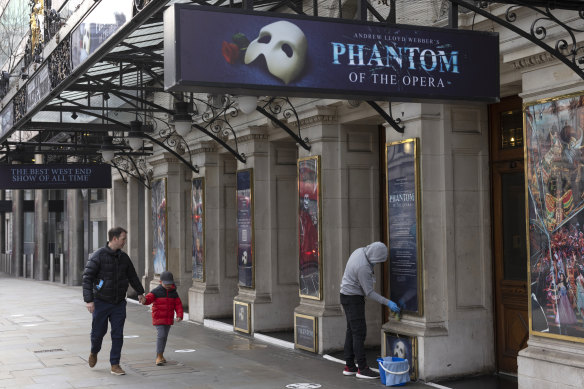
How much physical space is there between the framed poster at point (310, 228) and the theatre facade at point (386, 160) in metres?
0.04

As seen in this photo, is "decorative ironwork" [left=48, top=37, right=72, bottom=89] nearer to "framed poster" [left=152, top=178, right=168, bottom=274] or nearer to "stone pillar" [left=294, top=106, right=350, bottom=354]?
"stone pillar" [left=294, top=106, right=350, bottom=354]

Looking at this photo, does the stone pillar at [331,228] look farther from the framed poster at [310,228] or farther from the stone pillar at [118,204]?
the stone pillar at [118,204]

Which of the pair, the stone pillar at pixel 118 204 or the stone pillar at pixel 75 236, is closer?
the stone pillar at pixel 118 204

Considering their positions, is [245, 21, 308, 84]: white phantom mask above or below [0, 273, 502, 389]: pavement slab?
above

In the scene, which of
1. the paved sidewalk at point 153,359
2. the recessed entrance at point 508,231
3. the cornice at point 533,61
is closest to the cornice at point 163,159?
the paved sidewalk at point 153,359

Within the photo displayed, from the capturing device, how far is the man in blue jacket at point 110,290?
33.4 ft

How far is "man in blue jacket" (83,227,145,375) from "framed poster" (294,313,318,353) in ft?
8.74

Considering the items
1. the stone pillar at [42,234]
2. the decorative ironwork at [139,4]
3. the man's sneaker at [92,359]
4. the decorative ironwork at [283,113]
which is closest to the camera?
the decorative ironwork at [139,4]

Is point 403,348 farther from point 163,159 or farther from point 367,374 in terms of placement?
point 163,159

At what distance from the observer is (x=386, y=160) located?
10227mm

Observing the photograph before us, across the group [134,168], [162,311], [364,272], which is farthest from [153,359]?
[134,168]

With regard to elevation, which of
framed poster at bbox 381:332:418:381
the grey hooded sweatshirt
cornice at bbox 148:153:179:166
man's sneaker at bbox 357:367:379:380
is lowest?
man's sneaker at bbox 357:367:379:380

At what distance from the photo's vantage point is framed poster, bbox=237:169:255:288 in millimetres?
14047


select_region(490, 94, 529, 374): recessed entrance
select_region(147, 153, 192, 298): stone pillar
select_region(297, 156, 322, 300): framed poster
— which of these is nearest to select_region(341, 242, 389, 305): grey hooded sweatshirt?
select_region(490, 94, 529, 374): recessed entrance
